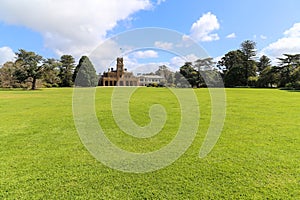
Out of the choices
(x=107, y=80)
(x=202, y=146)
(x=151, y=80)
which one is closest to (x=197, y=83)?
(x=151, y=80)

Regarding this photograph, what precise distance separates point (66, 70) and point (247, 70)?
1815 inches

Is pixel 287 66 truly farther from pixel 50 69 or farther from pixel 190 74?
pixel 50 69

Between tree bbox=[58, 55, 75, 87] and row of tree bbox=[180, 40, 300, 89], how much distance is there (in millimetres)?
28473

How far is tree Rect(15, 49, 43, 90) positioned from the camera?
33222mm

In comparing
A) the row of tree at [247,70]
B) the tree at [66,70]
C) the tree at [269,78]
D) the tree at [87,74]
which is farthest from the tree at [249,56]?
the tree at [66,70]

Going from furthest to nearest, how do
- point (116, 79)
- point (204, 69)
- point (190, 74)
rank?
point (116, 79)
point (204, 69)
point (190, 74)

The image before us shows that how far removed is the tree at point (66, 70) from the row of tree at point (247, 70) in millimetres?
28473

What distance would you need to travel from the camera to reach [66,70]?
179 ft

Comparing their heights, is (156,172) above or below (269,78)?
below

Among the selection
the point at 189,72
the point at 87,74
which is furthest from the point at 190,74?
the point at 87,74

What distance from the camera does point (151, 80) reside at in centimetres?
5975

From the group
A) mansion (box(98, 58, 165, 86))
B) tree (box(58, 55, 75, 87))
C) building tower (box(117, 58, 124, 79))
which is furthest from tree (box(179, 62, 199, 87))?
tree (box(58, 55, 75, 87))

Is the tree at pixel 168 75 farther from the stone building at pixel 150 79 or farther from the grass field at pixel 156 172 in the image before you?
the grass field at pixel 156 172

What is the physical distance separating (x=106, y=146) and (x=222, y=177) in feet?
8.88
